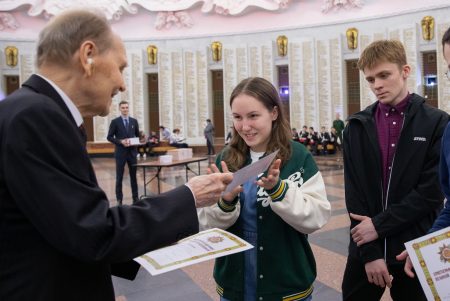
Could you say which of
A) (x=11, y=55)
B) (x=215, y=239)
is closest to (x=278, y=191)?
(x=215, y=239)

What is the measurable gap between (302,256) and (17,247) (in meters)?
1.18

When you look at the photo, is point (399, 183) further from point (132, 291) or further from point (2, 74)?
point (2, 74)

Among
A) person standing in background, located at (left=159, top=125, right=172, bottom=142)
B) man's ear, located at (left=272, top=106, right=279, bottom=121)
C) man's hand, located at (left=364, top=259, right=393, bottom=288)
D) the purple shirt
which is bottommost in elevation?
man's hand, located at (left=364, top=259, right=393, bottom=288)

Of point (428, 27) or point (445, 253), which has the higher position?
point (428, 27)

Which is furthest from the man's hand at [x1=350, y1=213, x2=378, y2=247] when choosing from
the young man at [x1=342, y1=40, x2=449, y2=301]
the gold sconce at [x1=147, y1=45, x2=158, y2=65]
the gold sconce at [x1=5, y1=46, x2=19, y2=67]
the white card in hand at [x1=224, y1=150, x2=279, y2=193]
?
the gold sconce at [x1=5, y1=46, x2=19, y2=67]

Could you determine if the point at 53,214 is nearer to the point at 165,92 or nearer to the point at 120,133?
the point at 120,133

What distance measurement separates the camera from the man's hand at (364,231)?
6.39 feet

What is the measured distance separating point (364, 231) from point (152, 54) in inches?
797

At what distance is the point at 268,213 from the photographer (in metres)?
1.84

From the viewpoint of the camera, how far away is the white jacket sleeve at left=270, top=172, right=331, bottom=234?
1.71 m

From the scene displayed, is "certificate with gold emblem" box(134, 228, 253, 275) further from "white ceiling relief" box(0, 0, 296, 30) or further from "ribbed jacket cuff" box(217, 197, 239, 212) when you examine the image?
"white ceiling relief" box(0, 0, 296, 30)

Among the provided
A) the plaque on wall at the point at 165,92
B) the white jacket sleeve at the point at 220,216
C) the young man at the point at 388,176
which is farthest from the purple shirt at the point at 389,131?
the plaque on wall at the point at 165,92

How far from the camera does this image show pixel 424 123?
1949mm

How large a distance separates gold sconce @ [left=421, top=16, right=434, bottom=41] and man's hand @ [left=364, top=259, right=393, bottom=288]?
17054 mm
